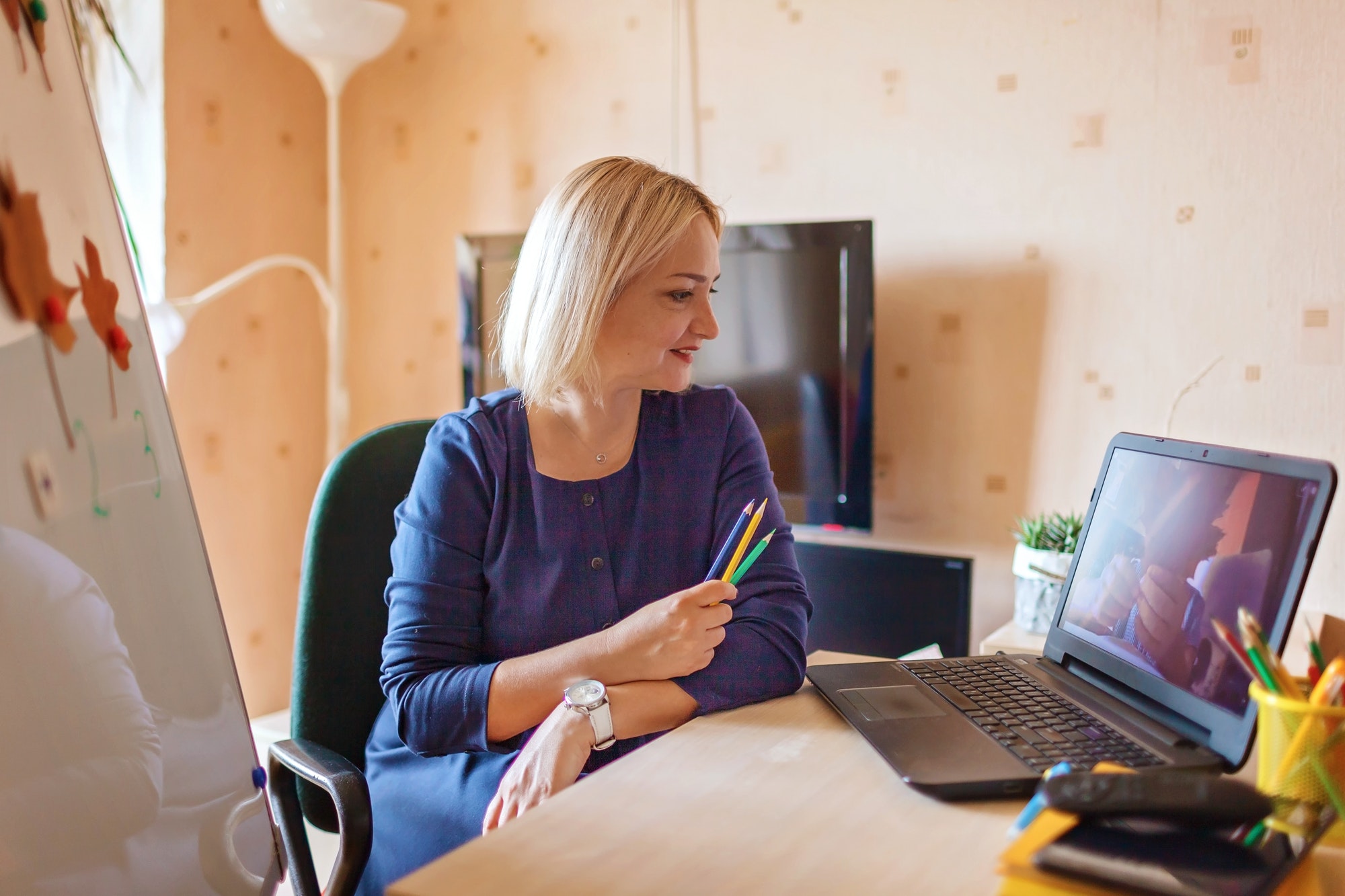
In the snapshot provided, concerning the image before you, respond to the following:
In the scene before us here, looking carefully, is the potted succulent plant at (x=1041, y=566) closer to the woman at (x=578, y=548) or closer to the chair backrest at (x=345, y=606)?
the woman at (x=578, y=548)

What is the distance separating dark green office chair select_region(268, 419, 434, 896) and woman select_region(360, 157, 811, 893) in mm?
71

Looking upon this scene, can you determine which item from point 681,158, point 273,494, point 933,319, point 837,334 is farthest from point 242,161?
point 933,319

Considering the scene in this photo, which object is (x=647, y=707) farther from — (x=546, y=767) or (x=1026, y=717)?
(x=1026, y=717)

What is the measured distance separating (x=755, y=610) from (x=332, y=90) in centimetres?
192

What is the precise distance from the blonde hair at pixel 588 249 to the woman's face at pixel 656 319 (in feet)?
0.05

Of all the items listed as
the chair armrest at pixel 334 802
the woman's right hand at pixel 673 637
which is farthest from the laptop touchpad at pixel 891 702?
the chair armrest at pixel 334 802

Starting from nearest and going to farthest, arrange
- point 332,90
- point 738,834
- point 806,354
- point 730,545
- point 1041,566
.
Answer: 1. point 738,834
2. point 730,545
3. point 1041,566
4. point 806,354
5. point 332,90

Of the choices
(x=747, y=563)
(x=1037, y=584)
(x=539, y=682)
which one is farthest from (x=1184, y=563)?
(x=1037, y=584)

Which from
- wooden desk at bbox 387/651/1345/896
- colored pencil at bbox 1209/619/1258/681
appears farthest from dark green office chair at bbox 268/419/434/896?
colored pencil at bbox 1209/619/1258/681

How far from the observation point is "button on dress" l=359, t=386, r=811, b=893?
105 cm

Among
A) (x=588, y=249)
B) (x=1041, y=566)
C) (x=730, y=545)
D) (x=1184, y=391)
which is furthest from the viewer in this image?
(x=1184, y=391)

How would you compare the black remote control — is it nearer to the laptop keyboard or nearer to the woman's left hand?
the laptop keyboard

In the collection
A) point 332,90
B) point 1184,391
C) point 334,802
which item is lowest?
point 334,802

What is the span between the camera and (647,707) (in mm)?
993
